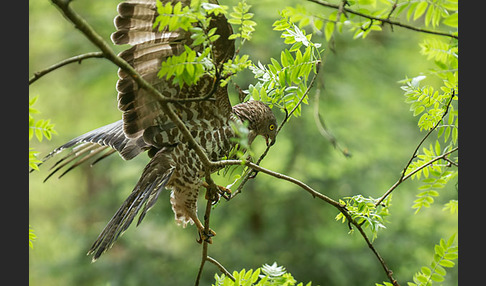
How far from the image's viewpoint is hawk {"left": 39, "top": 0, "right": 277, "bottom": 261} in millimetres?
2408

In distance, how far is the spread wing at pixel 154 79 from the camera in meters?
2.29

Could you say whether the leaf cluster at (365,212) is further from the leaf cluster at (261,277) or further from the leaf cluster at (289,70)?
the leaf cluster at (289,70)

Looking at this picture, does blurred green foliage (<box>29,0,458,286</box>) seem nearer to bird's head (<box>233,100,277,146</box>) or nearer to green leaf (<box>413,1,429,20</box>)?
bird's head (<box>233,100,277,146</box>)

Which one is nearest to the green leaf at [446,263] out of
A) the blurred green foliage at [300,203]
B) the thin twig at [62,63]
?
the thin twig at [62,63]

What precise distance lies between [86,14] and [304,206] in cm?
402

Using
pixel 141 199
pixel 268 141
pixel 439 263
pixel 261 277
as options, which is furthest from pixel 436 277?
pixel 268 141

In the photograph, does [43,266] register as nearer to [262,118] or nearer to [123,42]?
[262,118]

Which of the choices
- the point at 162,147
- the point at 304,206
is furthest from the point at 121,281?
the point at 162,147

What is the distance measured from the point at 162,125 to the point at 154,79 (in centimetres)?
46

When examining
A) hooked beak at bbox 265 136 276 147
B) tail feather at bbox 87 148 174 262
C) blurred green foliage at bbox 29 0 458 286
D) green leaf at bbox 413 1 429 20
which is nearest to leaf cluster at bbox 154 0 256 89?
green leaf at bbox 413 1 429 20

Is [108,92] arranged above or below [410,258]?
above

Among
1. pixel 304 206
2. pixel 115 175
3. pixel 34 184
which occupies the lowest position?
pixel 34 184

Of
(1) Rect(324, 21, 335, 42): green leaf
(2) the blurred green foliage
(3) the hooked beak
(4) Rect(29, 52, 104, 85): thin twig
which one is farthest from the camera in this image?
(2) the blurred green foliage

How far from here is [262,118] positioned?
10.9 feet
